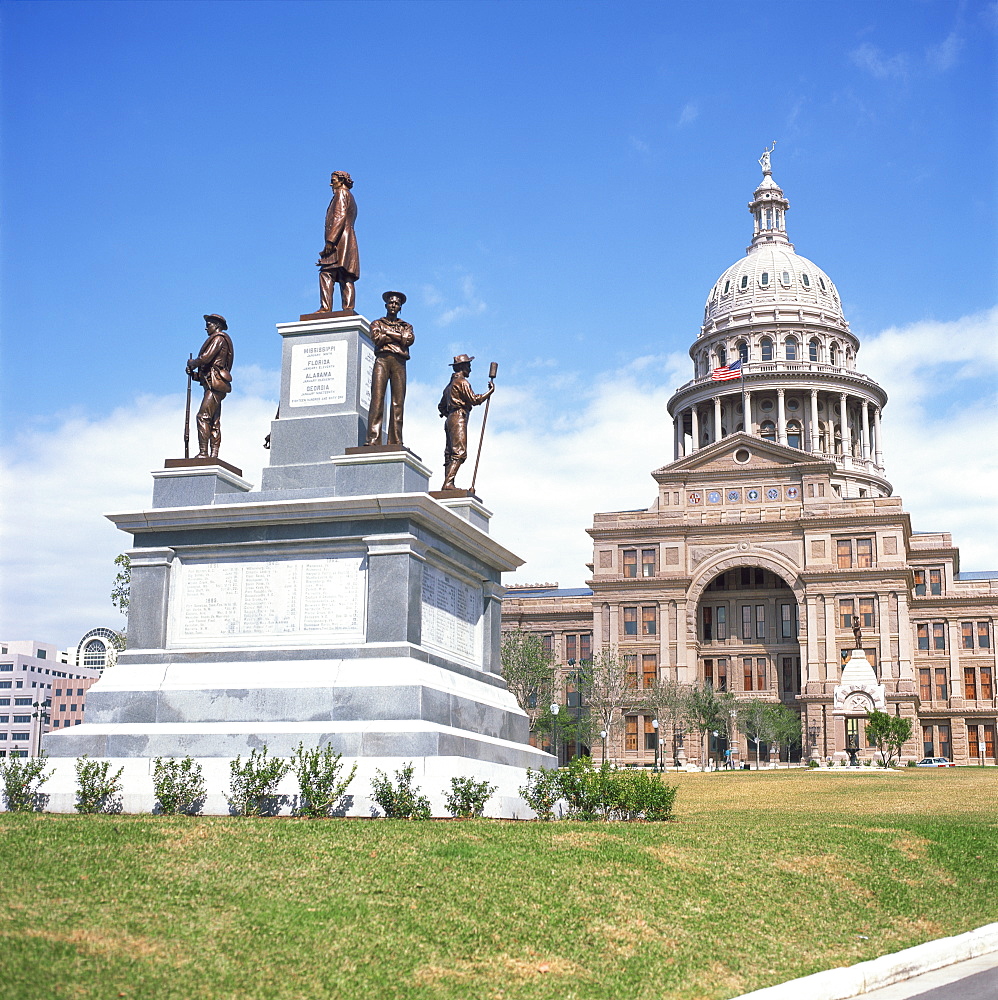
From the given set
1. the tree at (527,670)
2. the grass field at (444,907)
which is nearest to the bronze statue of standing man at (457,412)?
the grass field at (444,907)

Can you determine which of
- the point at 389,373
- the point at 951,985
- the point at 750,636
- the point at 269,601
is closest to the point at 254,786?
the point at 269,601

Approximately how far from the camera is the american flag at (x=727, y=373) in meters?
110

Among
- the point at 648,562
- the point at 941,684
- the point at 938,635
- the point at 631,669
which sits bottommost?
the point at 941,684

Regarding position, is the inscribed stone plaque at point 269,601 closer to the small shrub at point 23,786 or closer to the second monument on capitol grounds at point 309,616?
the second monument on capitol grounds at point 309,616

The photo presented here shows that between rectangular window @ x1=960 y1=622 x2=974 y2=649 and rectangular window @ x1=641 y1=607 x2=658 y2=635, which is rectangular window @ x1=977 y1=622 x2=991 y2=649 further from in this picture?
rectangular window @ x1=641 y1=607 x2=658 y2=635

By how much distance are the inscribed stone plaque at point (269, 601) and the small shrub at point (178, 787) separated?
2.77 metres

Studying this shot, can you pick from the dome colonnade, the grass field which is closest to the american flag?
the dome colonnade

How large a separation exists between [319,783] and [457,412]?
8063 mm

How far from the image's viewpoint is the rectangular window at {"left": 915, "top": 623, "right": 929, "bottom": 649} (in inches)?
3986

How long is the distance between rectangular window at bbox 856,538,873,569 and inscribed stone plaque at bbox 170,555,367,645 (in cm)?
7720

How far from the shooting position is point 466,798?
15797 mm

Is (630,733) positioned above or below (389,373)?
below

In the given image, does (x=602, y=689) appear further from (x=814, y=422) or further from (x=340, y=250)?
(x=340, y=250)

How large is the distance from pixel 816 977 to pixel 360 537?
399 inches
